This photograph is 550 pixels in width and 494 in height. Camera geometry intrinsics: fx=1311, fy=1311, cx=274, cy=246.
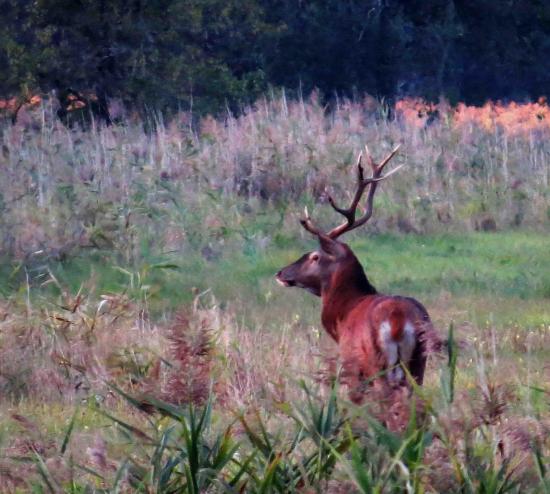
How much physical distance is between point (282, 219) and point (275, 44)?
746 inches

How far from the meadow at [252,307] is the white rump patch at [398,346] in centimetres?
19

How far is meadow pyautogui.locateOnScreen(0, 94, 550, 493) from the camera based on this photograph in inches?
175

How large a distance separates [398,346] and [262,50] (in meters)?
26.0

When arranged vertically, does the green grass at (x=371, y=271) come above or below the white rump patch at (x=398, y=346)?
below

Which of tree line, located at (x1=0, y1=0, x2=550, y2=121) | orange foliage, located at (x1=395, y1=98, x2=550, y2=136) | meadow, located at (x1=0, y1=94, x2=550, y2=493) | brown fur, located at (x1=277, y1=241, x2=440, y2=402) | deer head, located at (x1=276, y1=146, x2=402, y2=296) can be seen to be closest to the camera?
meadow, located at (x1=0, y1=94, x2=550, y2=493)

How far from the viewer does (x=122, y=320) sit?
8328mm

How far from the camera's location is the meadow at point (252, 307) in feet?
14.6

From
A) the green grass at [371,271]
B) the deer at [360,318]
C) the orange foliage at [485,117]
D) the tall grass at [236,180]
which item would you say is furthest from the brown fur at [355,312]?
the orange foliage at [485,117]

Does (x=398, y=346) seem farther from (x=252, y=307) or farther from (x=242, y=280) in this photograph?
(x=242, y=280)

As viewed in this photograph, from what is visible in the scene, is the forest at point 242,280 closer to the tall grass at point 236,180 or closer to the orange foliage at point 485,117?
the tall grass at point 236,180

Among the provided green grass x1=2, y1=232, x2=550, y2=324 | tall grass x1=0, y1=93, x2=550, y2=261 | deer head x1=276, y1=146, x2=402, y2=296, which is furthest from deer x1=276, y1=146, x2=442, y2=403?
tall grass x1=0, y1=93, x2=550, y2=261

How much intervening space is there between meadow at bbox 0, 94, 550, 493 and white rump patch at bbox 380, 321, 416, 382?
0.64 ft

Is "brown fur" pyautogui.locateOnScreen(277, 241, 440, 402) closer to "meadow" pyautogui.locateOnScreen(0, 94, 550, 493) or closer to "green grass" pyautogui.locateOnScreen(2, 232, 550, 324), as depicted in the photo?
"meadow" pyautogui.locateOnScreen(0, 94, 550, 493)

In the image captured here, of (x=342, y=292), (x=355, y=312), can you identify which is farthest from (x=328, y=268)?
(x=355, y=312)
